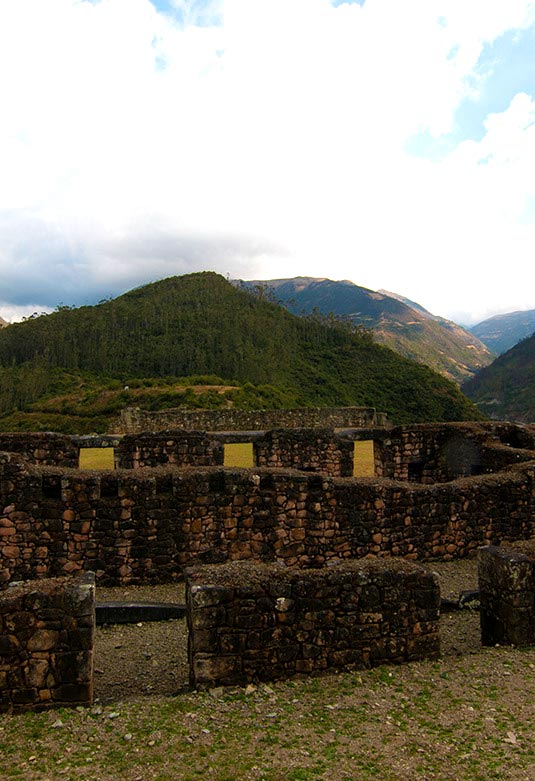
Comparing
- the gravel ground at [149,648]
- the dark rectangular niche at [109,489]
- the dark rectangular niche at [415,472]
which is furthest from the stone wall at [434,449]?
the dark rectangular niche at [109,489]

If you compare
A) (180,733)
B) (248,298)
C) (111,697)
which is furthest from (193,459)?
(248,298)

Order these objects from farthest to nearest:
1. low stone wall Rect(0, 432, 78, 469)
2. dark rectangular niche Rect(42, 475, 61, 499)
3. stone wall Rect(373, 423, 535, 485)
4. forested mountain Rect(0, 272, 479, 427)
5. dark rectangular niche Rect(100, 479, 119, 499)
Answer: forested mountain Rect(0, 272, 479, 427) → stone wall Rect(373, 423, 535, 485) → low stone wall Rect(0, 432, 78, 469) → dark rectangular niche Rect(100, 479, 119, 499) → dark rectangular niche Rect(42, 475, 61, 499)

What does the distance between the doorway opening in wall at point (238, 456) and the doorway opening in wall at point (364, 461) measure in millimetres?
3621

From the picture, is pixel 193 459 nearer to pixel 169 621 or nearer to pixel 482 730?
pixel 169 621

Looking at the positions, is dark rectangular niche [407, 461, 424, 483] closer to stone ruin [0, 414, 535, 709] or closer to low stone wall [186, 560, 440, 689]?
stone ruin [0, 414, 535, 709]

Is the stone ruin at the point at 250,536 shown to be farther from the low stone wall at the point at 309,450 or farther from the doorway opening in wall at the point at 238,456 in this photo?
the doorway opening in wall at the point at 238,456

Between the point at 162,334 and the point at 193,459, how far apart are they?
7145 cm

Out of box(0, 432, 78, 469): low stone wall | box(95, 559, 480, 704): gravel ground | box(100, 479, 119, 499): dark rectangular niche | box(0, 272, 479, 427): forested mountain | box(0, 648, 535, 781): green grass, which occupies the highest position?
box(0, 272, 479, 427): forested mountain

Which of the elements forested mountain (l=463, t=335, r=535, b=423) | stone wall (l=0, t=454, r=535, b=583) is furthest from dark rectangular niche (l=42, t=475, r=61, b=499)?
forested mountain (l=463, t=335, r=535, b=423)

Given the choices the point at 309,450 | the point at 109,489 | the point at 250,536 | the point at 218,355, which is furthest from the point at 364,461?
the point at 218,355

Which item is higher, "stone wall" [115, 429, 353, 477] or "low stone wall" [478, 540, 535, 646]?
"stone wall" [115, 429, 353, 477]

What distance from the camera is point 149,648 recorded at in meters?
7.23

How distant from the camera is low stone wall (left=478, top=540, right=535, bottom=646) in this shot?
664 centimetres

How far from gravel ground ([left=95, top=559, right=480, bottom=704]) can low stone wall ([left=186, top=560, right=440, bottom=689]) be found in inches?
28.3
